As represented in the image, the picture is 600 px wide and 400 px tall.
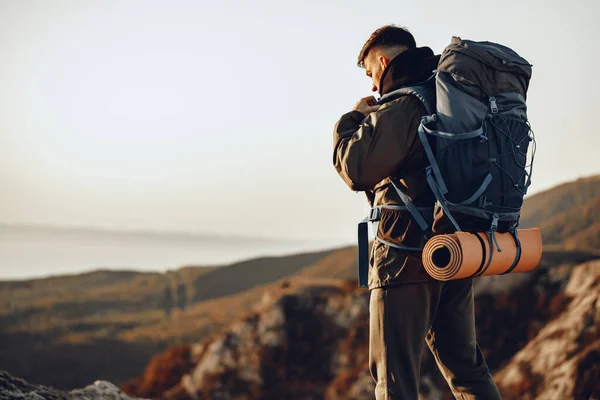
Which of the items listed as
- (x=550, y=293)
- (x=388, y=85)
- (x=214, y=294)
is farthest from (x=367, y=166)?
(x=214, y=294)

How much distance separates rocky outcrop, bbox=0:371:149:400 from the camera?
5188mm

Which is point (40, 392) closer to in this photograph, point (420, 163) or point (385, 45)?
point (420, 163)

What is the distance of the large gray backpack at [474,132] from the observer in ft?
12.3

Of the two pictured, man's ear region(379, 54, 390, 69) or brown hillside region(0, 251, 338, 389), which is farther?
brown hillside region(0, 251, 338, 389)

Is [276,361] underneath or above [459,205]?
underneath

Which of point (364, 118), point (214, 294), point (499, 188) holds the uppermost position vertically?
point (364, 118)

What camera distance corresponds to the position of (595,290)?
16.8 metres

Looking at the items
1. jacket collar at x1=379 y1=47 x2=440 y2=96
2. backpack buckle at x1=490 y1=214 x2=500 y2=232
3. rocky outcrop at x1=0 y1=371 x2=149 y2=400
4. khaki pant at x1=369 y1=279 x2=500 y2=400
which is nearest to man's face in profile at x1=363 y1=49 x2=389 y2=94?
jacket collar at x1=379 y1=47 x2=440 y2=96

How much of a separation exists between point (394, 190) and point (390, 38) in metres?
1.03

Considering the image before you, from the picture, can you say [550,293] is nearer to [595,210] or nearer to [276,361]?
[276,361]

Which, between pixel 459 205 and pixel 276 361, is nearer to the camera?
pixel 459 205

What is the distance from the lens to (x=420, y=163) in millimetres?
3959

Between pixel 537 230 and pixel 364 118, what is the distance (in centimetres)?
148

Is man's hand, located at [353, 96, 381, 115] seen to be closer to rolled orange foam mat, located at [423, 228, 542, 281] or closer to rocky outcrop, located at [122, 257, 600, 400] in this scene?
rolled orange foam mat, located at [423, 228, 542, 281]
